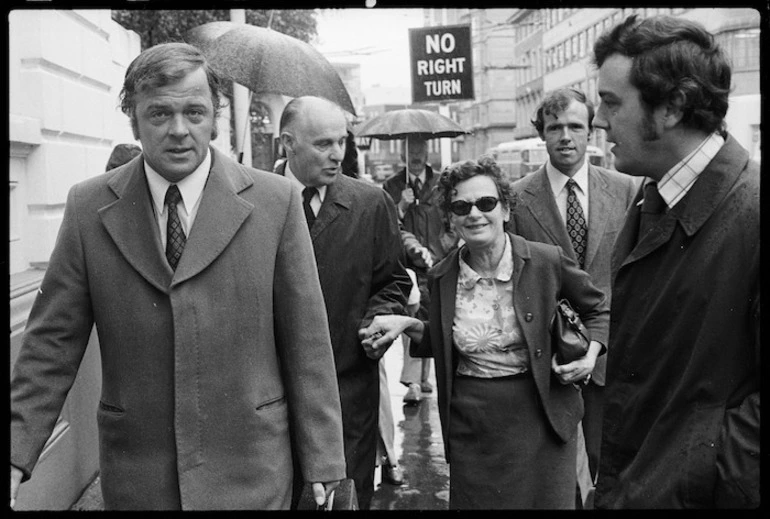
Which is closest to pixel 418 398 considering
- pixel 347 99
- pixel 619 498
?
pixel 347 99

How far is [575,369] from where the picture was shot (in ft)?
12.3

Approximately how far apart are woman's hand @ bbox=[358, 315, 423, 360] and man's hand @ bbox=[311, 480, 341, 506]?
1.01 meters

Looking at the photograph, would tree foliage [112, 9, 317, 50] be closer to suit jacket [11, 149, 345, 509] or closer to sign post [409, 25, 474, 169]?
sign post [409, 25, 474, 169]

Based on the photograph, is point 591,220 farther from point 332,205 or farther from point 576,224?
point 332,205

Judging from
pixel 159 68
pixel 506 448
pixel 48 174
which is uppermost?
pixel 159 68

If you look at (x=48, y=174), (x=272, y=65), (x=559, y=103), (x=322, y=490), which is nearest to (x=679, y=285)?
(x=322, y=490)

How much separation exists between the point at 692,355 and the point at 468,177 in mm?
1809

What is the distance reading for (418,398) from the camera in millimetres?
7891

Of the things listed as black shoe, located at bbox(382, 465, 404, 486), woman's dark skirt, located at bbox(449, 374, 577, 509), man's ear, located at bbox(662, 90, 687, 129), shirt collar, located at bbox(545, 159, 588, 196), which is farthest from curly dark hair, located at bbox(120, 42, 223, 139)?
black shoe, located at bbox(382, 465, 404, 486)

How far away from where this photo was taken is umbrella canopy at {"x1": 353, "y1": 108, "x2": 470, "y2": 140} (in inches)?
396

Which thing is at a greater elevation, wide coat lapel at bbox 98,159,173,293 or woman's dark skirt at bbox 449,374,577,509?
wide coat lapel at bbox 98,159,173,293

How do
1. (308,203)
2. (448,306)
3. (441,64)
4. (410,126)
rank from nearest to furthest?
1. (448,306)
2. (308,203)
3. (410,126)
4. (441,64)

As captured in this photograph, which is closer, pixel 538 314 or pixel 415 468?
pixel 538 314
